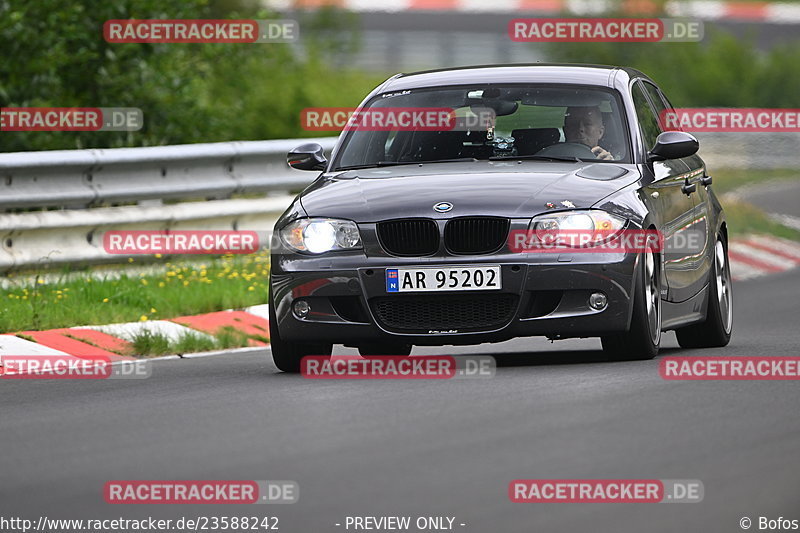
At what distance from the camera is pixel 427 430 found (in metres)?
7.46

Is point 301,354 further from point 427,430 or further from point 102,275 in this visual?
point 102,275

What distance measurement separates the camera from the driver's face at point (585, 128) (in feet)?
35.0

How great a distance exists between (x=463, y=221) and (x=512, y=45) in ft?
166

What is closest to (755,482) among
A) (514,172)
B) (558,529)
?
(558,529)

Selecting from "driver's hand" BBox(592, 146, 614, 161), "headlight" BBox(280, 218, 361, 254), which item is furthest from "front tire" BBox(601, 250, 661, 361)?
"headlight" BBox(280, 218, 361, 254)

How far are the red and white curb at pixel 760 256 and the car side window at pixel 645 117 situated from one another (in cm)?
719

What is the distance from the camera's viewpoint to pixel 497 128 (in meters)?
10.8

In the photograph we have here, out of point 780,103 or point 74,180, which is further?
point 780,103

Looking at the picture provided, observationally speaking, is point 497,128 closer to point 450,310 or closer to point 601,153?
point 601,153

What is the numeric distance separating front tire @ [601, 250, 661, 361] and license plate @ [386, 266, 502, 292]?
74 centimetres

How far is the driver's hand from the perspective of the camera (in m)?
10.6

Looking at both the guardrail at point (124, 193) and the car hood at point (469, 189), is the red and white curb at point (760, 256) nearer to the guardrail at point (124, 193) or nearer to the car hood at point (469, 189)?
the guardrail at point (124, 193)

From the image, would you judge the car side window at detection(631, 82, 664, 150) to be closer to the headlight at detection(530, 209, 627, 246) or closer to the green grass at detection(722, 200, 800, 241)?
the headlight at detection(530, 209, 627, 246)

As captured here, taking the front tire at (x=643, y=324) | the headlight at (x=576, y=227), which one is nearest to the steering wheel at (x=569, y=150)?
the front tire at (x=643, y=324)
